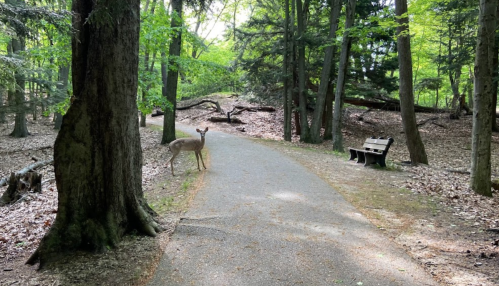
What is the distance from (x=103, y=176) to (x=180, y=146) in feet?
19.0

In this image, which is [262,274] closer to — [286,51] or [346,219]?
[346,219]

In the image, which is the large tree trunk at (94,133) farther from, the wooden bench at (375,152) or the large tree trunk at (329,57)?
the large tree trunk at (329,57)

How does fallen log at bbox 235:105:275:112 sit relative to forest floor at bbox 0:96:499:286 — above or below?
above

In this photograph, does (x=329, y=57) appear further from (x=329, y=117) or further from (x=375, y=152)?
(x=375, y=152)

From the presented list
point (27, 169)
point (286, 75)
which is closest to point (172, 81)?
point (286, 75)

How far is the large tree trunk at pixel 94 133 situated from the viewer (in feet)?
13.1

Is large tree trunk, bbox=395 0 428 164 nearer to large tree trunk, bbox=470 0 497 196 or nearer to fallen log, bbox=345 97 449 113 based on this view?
large tree trunk, bbox=470 0 497 196

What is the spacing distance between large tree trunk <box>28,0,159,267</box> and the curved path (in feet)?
3.50

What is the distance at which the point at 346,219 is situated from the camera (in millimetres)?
5762

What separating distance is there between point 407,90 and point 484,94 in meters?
3.63

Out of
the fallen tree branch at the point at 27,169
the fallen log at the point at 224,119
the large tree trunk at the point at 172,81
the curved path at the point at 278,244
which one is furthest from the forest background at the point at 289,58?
the curved path at the point at 278,244

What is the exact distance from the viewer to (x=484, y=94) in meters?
7.70

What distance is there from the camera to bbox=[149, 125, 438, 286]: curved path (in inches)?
146

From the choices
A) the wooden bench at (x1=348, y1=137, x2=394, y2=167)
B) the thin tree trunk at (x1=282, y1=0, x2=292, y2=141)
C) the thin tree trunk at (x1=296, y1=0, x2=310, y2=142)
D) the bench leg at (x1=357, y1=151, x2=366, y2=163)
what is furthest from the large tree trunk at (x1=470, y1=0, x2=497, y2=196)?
the thin tree trunk at (x1=282, y1=0, x2=292, y2=141)
